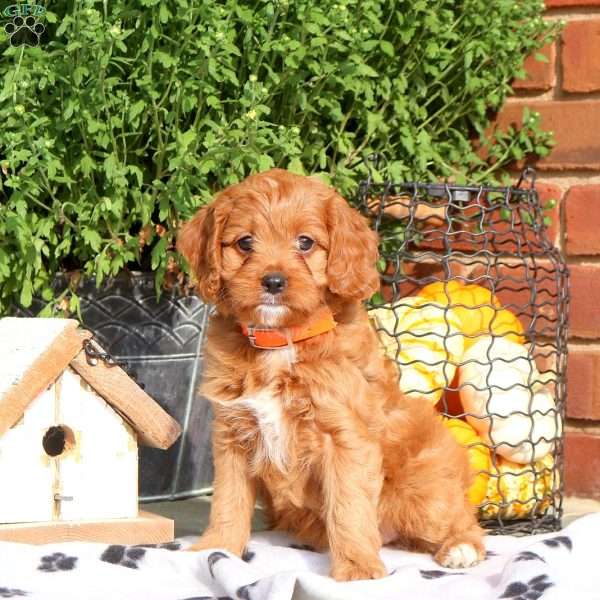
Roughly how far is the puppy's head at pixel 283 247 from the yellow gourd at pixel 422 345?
764 millimetres

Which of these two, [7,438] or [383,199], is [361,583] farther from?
[383,199]

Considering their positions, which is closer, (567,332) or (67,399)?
(67,399)

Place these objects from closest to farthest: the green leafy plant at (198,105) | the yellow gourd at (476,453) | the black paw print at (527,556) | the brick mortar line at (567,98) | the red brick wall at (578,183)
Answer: the black paw print at (527,556) → the green leafy plant at (198,105) → the yellow gourd at (476,453) → the red brick wall at (578,183) → the brick mortar line at (567,98)

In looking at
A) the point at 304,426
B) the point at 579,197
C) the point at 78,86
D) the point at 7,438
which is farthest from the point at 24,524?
the point at 579,197

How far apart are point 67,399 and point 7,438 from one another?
0.24 meters

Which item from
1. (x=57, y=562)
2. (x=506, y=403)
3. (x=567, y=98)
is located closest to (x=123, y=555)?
(x=57, y=562)

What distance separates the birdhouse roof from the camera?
3438 millimetres

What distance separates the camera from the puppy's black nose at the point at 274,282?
3.18 meters

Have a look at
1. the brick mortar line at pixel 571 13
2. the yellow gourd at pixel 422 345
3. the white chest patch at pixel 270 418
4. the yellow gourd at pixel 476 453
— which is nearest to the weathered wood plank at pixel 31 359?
the white chest patch at pixel 270 418

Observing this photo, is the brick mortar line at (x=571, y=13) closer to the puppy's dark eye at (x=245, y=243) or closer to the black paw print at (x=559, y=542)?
the puppy's dark eye at (x=245, y=243)

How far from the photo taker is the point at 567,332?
4.63m

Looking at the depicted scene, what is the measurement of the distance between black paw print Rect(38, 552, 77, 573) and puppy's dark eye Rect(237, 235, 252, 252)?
3.46ft

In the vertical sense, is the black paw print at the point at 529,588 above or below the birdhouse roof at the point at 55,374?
below

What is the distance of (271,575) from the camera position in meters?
2.92
